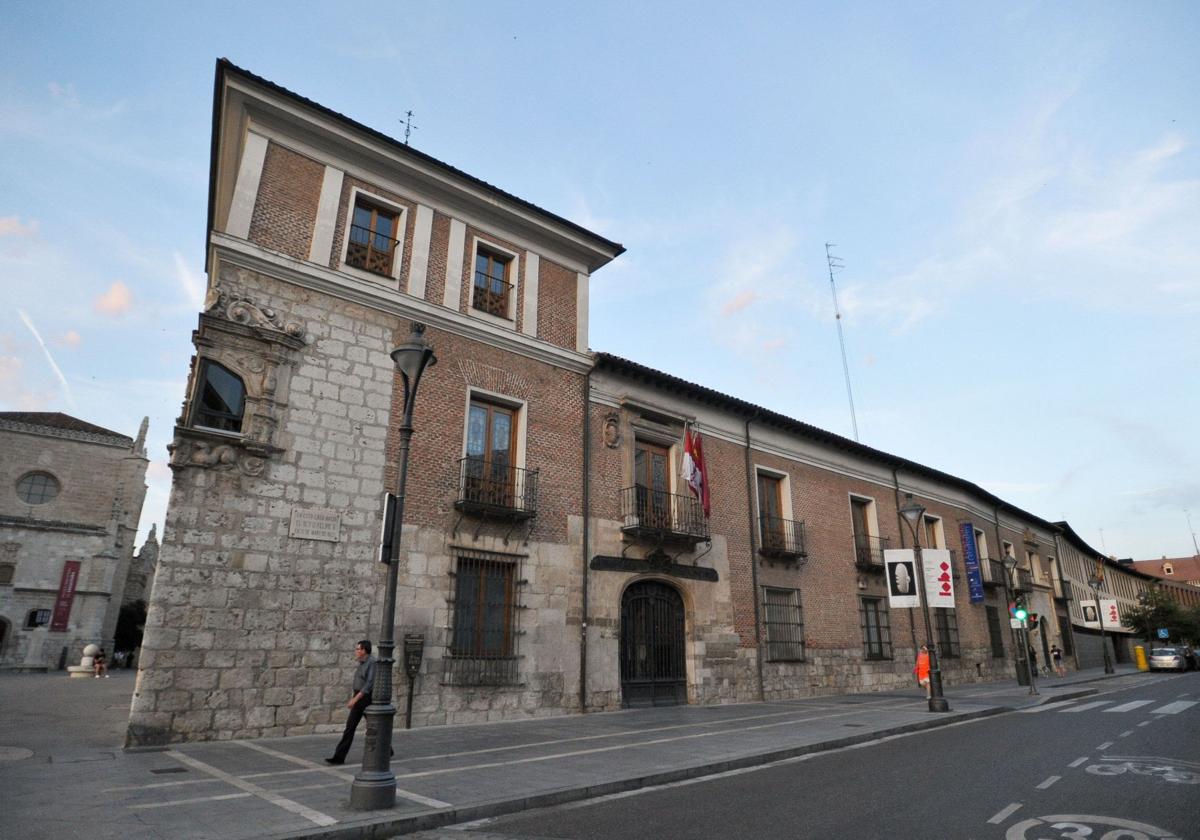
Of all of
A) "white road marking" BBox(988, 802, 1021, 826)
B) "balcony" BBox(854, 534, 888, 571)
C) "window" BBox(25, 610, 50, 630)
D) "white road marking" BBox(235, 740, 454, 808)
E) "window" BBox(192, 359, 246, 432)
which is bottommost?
"white road marking" BBox(235, 740, 454, 808)

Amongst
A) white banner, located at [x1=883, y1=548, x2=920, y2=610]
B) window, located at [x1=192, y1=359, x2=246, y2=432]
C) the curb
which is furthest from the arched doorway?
window, located at [x1=192, y1=359, x2=246, y2=432]

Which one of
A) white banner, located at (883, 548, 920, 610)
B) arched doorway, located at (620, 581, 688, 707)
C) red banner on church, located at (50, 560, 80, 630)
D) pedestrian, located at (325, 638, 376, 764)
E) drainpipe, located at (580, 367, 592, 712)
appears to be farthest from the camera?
red banner on church, located at (50, 560, 80, 630)

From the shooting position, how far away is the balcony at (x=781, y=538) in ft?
62.5

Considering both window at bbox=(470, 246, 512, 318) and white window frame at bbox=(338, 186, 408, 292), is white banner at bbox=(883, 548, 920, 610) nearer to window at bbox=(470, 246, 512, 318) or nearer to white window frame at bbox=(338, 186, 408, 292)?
window at bbox=(470, 246, 512, 318)

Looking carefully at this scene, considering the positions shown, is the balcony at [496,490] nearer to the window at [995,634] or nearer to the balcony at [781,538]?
the balcony at [781,538]

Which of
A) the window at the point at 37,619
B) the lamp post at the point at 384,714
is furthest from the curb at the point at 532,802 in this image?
the window at the point at 37,619

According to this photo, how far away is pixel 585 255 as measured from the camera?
16703 millimetres

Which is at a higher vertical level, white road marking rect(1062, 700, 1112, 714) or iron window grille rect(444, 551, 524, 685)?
iron window grille rect(444, 551, 524, 685)

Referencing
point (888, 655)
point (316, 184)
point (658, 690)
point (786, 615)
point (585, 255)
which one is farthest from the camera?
→ point (888, 655)

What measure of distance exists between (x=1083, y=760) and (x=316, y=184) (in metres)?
15.3

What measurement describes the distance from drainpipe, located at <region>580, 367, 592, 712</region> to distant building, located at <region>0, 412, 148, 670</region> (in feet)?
118

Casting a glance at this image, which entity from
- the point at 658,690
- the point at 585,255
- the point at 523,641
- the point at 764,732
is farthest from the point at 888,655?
the point at 585,255

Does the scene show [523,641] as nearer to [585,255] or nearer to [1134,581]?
[585,255]

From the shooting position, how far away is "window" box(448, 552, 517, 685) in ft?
41.2
